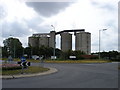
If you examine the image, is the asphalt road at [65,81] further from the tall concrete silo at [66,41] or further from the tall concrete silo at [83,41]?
the tall concrete silo at [66,41]

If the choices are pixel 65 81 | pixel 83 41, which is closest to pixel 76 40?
pixel 83 41

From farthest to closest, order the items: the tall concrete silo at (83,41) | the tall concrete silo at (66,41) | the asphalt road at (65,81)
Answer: the tall concrete silo at (66,41) < the tall concrete silo at (83,41) < the asphalt road at (65,81)

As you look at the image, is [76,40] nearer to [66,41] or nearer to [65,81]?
[66,41]

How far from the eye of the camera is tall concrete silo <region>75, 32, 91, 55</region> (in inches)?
4035

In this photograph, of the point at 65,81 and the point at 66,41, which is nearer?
the point at 65,81

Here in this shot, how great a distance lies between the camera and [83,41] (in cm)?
10281

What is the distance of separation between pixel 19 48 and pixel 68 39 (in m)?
30.9

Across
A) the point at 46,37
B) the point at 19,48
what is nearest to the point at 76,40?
the point at 46,37

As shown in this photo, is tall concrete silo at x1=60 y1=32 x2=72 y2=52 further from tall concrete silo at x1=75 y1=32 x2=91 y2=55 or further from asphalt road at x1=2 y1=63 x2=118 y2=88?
asphalt road at x1=2 y1=63 x2=118 y2=88

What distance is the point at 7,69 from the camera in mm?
20047

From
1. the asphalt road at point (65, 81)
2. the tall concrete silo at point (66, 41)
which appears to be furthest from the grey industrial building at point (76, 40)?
the asphalt road at point (65, 81)

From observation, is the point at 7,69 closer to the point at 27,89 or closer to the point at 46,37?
the point at 27,89

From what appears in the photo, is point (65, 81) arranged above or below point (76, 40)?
below

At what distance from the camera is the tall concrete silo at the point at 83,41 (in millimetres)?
102500
